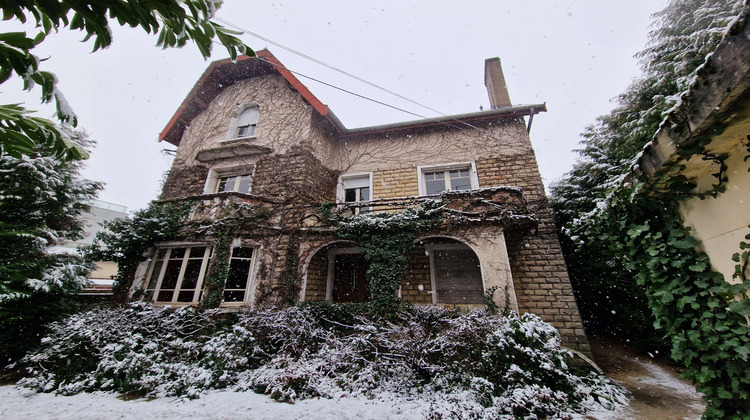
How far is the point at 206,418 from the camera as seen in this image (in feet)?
12.2

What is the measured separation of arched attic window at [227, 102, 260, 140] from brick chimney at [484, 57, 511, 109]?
902 cm

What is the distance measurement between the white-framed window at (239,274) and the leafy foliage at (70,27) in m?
6.83

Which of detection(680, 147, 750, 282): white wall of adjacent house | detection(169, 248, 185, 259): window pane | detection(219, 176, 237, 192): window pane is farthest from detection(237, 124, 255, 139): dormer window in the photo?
detection(680, 147, 750, 282): white wall of adjacent house

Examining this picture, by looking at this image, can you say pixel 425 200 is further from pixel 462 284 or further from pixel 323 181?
pixel 323 181

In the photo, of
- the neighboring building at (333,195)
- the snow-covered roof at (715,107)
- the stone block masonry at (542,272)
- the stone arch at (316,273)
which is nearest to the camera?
the snow-covered roof at (715,107)

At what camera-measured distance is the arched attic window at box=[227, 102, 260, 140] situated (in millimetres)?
10305

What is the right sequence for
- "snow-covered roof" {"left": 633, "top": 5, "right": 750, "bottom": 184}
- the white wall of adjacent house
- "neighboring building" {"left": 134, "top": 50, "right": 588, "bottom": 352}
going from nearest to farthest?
"snow-covered roof" {"left": 633, "top": 5, "right": 750, "bottom": 184} < the white wall of adjacent house < "neighboring building" {"left": 134, "top": 50, "right": 588, "bottom": 352}

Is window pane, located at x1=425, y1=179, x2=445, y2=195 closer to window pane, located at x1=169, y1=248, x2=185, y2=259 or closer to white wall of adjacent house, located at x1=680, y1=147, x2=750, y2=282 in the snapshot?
white wall of adjacent house, located at x1=680, y1=147, x2=750, y2=282

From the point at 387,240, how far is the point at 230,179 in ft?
22.2

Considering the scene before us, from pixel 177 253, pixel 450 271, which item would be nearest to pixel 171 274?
pixel 177 253

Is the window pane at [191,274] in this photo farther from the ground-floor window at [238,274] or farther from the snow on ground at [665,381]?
the snow on ground at [665,381]

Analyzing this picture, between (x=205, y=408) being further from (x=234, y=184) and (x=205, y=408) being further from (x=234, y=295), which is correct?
(x=234, y=184)

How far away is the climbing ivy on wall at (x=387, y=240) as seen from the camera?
645 cm

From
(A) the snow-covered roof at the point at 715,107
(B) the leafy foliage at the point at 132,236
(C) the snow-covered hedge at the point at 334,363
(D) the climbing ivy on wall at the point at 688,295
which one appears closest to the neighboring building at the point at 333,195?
(B) the leafy foliage at the point at 132,236
